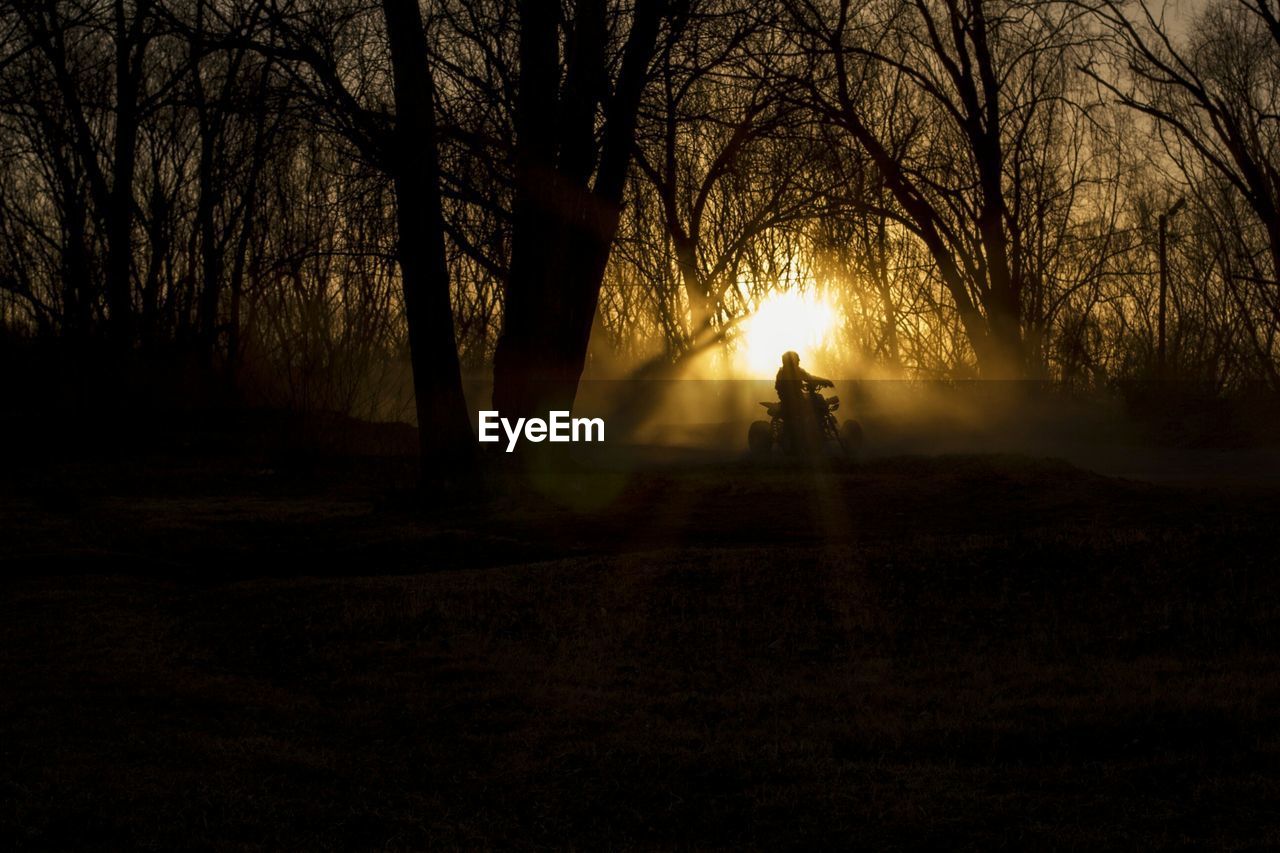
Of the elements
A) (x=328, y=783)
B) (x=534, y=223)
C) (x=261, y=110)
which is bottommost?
(x=328, y=783)

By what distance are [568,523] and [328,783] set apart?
8.63 m

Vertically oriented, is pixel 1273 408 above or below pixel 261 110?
below

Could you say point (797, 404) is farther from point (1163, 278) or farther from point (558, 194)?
point (1163, 278)

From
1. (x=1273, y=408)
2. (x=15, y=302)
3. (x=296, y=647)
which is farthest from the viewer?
(x=15, y=302)

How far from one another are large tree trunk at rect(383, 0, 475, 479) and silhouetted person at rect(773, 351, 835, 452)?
7.00 meters

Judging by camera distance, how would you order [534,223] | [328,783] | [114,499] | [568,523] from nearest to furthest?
1. [328,783]
2. [568,523]
3. [534,223]
4. [114,499]

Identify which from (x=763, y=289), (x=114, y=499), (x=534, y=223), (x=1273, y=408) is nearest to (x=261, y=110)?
(x=534, y=223)

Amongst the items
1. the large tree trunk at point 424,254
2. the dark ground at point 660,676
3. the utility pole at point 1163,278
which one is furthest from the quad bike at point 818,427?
the utility pole at point 1163,278

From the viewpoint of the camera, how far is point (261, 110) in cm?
1556

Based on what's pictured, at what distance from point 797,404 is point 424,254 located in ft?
26.3

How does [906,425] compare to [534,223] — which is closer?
[534,223]

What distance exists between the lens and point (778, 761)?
638 centimetres

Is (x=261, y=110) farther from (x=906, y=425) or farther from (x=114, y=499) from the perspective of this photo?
(x=906, y=425)

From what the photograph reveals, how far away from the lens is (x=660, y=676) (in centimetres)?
832
